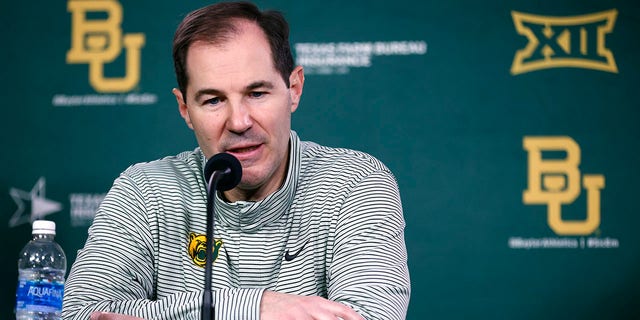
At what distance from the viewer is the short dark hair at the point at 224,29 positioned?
168cm

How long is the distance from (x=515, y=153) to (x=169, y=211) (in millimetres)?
1486

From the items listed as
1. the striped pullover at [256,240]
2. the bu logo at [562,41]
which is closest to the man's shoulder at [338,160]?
the striped pullover at [256,240]

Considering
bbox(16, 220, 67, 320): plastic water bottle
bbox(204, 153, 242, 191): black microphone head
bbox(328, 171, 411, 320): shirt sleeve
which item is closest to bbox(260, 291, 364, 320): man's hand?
bbox(328, 171, 411, 320): shirt sleeve

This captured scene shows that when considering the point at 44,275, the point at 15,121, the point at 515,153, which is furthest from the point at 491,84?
the point at 15,121

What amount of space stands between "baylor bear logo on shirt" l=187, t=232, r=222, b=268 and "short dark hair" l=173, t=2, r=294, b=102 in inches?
12.2

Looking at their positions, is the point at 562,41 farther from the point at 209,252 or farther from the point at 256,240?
the point at 209,252

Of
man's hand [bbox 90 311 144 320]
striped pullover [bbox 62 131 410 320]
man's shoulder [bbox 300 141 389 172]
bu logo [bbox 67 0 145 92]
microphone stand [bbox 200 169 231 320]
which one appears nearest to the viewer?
microphone stand [bbox 200 169 231 320]

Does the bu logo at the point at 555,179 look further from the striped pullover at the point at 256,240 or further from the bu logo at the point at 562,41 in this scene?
the striped pullover at the point at 256,240

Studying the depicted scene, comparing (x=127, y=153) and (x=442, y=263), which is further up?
(x=127, y=153)

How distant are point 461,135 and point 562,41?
1.58 feet

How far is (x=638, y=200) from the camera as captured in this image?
2.75m

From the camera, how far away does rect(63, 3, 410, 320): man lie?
5.33 ft

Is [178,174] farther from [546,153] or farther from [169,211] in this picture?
[546,153]

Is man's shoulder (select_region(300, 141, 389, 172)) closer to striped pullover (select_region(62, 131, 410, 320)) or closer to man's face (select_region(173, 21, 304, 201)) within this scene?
striped pullover (select_region(62, 131, 410, 320))
